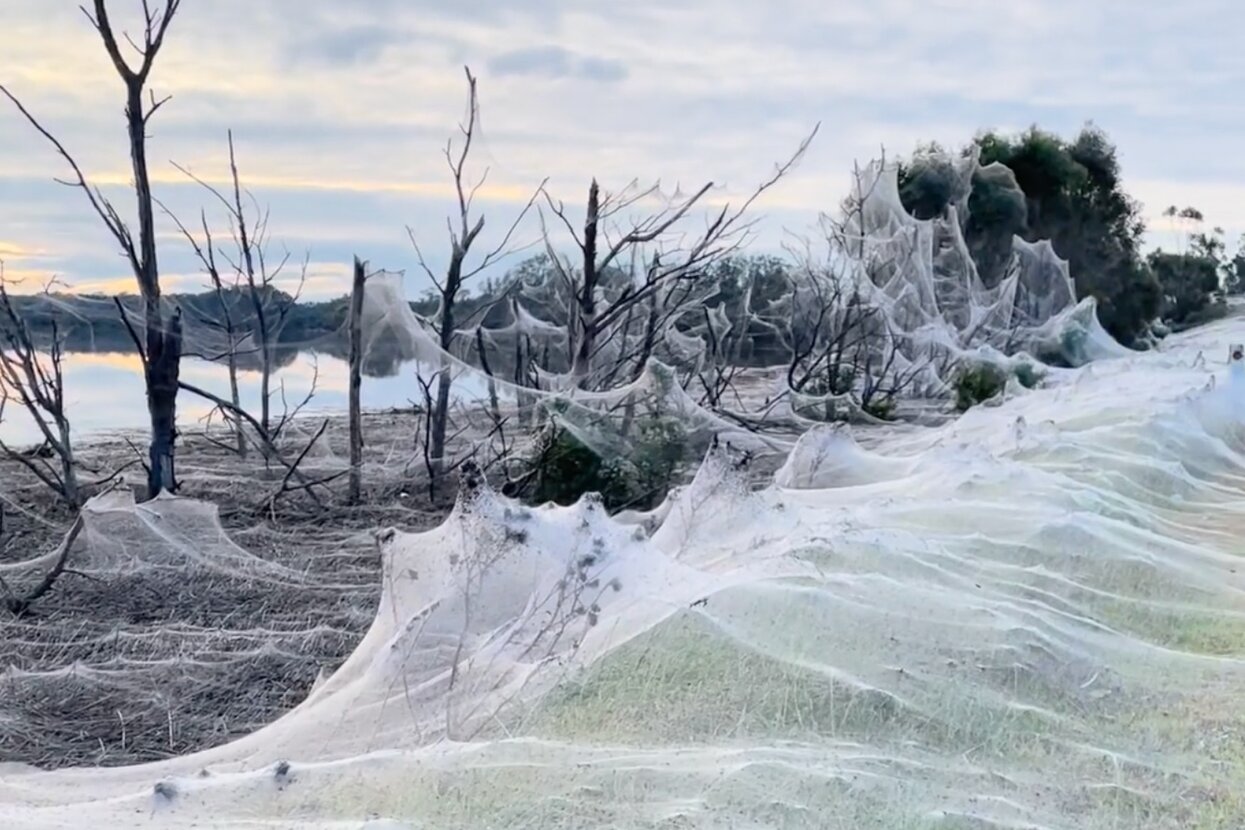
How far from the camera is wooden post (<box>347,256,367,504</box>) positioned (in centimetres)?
897

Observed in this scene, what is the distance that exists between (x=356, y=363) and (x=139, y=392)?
244 inches

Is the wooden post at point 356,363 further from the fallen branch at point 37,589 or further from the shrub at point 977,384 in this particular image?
the shrub at point 977,384

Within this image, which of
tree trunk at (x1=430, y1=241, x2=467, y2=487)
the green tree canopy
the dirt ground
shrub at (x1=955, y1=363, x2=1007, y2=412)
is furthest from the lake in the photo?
the green tree canopy

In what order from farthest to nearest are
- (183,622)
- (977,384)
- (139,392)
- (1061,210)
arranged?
(1061,210) < (977,384) < (139,392) < (183,622)

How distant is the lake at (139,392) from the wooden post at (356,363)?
220 cm

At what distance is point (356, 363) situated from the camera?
9.05 m

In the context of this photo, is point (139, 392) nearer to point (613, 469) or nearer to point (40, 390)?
point (40, 390)

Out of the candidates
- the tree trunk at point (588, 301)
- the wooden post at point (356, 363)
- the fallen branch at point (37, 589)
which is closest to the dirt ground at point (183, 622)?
the fallen branch at point (37, 589)

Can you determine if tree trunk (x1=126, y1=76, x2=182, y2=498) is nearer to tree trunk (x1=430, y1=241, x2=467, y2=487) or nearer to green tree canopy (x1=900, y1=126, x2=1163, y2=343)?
tree trunk (x1=430, y1=241, x2=467, y2=487)

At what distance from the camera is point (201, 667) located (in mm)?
5281

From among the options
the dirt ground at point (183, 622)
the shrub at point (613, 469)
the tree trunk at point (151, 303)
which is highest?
the tree trunk at point (151, 303)

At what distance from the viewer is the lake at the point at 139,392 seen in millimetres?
13117

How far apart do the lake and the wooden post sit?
2198 millimetres

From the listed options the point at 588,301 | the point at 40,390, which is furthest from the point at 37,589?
the point at 588,301
